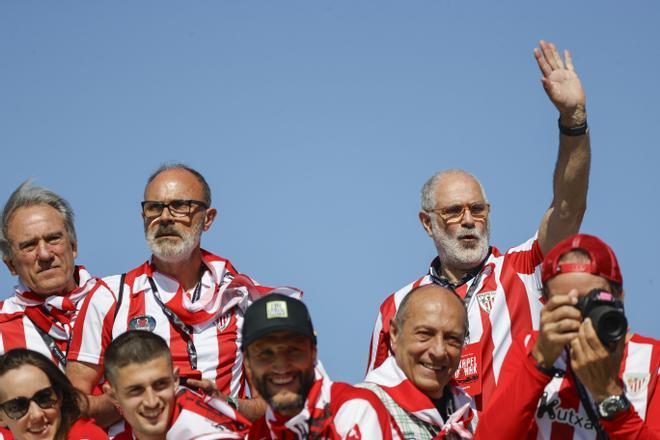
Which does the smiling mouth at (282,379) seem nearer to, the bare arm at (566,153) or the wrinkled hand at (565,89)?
the bare arm at (566,153)

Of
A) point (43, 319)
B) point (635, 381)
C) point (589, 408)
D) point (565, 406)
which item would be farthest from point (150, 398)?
point (635, 381)

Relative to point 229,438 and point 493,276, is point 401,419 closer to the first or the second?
point 229,438

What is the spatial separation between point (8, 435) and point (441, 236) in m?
3.25

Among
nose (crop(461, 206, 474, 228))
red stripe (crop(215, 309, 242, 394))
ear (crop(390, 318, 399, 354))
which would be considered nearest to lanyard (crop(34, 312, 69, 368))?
red stripe (crop(215, 309, 242, 394))

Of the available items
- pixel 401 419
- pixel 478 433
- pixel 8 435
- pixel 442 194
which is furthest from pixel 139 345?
pixel 442 194

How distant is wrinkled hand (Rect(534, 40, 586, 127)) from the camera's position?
609 centimetres

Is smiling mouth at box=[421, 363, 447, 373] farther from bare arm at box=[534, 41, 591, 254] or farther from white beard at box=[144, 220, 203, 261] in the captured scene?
white beard at box=[144, 220, 203, 261]

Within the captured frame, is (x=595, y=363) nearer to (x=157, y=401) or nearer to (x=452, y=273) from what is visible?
(x=157, y=401)

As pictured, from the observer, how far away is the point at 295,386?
15.0 ft

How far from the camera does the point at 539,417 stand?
16.0 ft

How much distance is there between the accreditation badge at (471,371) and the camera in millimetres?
6238

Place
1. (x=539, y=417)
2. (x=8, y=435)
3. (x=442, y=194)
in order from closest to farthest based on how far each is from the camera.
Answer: (x=539, y=417), (x=8, y=435), (x=442, y=194)

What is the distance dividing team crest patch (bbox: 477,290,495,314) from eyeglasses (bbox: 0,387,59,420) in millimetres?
2862

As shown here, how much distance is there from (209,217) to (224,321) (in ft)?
2.97
